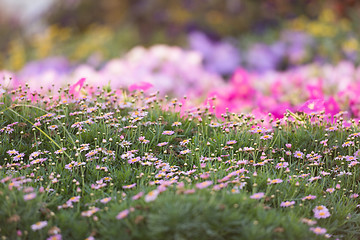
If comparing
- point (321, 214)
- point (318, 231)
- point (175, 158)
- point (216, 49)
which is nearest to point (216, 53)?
point (216, 49)

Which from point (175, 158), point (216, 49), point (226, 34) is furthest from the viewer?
point (226, 34)

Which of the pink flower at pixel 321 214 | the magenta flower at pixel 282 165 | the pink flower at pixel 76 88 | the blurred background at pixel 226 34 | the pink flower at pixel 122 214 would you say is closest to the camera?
the pink flower at pixel 122 214

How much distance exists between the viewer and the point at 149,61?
222 inches

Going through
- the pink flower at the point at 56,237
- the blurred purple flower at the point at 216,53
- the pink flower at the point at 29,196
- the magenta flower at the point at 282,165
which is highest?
the blurred purple flower at the point at 216,53

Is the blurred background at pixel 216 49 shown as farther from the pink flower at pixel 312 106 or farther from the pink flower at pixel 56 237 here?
the pink flower at pixel 56 237

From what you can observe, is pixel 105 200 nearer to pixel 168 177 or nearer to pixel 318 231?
pixel 168 177

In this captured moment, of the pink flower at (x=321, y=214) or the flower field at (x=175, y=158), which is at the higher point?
the flower field at (x=175, y=158)

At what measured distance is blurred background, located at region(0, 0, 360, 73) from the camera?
7273 mm

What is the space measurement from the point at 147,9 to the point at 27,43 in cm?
358

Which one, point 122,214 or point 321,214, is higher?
point 122,214

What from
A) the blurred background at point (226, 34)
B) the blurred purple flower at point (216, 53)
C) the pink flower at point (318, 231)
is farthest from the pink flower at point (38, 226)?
the blurred purple flower at point (216, 53)

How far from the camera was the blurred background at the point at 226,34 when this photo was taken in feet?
23.9

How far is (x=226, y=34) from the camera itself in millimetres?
8156

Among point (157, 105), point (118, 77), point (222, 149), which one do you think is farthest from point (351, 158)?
point (118, 77)
